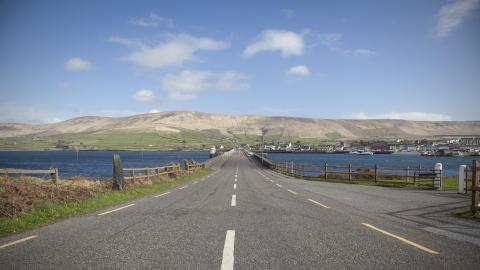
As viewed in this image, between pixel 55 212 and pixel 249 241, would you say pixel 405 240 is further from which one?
pixel 55 212

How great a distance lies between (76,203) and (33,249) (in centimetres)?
737

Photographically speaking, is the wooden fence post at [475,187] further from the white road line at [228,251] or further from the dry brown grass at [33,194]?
the dry brown grass at [33,194]

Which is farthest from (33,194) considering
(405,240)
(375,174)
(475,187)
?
(375,174)

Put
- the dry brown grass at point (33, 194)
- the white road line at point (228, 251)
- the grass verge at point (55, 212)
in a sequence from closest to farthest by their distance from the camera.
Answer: the white road line at point (228, 251)
the grass verge at point (55, 212)
the dry brown grass at point (33, 194)

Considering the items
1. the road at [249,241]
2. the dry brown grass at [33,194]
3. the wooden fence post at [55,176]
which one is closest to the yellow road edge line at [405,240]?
the road at [249,241]

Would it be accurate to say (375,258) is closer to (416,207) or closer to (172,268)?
(172,268)

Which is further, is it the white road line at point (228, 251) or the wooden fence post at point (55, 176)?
the wooden fence post at point (55, 176)

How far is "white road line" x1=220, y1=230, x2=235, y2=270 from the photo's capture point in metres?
5.66

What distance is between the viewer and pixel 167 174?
31.5 metres

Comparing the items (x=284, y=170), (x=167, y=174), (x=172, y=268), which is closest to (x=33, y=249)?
(x=172, y=268)

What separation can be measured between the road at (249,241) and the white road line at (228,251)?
2cm

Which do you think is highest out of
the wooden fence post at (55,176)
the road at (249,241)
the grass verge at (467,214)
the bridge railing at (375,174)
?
the wooden fence post at (55,176)

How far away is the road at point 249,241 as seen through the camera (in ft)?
19.3

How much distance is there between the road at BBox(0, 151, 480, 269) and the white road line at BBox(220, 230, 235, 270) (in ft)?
0.06
